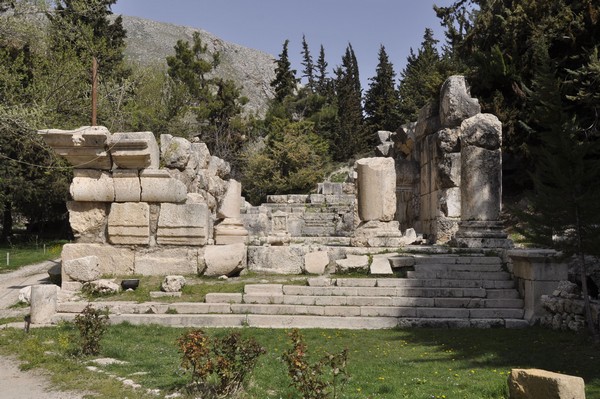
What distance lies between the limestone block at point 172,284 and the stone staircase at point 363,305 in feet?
2.39

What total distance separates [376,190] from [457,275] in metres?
4.18

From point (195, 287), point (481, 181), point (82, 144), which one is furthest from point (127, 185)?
point (481, 181)

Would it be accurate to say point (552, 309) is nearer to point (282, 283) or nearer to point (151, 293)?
point (282, 283)

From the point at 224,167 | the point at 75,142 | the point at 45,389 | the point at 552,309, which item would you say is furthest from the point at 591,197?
the point at 224,167

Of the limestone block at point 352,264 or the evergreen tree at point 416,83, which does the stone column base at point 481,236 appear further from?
the evergreen tree at point 416,83

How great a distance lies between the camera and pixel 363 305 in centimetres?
1041

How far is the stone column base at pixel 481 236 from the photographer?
14.1m

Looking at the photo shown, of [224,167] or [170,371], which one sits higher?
[224,167]

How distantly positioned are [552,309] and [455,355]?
278 cm

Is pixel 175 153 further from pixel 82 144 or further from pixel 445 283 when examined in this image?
pixel 445 283

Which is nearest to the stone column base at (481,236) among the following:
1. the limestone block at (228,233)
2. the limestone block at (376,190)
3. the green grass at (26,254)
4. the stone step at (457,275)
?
the limestone block at (376,190)

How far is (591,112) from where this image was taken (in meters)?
21.2

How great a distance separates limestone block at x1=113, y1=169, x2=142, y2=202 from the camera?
1225 centimetres

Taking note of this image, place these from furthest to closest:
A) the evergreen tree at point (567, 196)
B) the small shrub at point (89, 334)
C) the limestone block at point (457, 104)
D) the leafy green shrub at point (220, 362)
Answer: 1. the limestone block at point (457, 104)
2. the evergreen tree at point (567, 196)
3. the small shrub at point (89, 334)
4. the leafy green shrub at point (220, 362)
